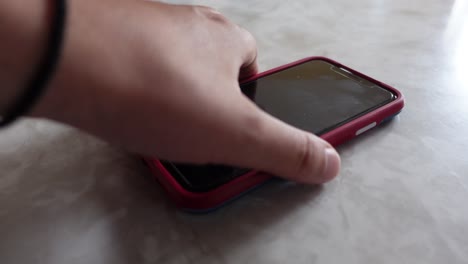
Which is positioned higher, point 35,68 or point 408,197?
point 35,68

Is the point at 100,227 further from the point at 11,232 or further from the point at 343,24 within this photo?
the point at 343,24

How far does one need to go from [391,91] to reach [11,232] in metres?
0.33

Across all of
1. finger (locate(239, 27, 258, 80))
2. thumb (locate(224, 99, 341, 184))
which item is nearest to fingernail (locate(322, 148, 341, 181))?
thumb (locate(224, 99, 341, 184))

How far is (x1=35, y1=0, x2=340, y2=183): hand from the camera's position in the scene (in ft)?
0.60

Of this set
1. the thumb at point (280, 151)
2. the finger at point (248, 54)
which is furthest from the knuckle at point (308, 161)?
the finger at point (248, 54)

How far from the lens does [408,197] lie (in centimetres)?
26

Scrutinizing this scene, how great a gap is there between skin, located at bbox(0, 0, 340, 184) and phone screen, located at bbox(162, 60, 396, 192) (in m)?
0.04

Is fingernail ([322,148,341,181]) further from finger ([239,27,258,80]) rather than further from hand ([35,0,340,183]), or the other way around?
finger ([239,27,258,80])

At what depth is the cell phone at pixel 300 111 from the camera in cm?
25

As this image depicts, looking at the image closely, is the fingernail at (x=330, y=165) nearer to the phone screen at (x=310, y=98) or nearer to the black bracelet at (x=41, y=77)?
the phone screen at (x=310, y=98)

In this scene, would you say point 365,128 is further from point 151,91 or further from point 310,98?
point 151,91

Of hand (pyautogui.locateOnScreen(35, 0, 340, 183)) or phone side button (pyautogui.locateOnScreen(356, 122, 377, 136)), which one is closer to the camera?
hand (pyautogui.locateOnScreen(35, 0, 340, 183))

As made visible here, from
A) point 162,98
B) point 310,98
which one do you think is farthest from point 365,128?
point 162,98

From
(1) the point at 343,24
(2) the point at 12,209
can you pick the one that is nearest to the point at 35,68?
(2) the point at 12,209
